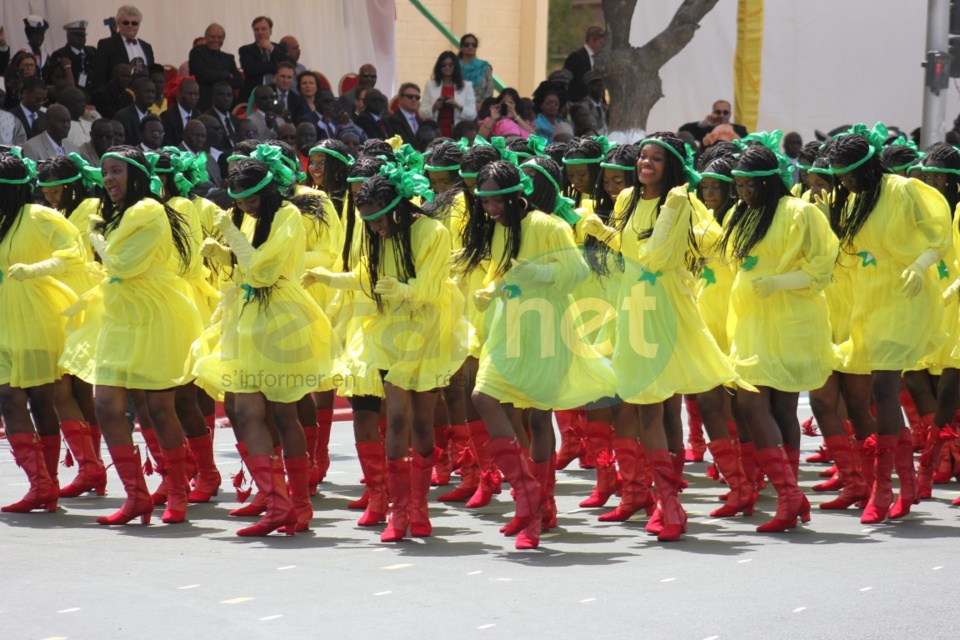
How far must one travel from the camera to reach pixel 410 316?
7.95 m

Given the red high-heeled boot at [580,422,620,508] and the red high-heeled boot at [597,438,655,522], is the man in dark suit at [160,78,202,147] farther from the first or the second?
the red high-heeled boot at [597,438,655,522]

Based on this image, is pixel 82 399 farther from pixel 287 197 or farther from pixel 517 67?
pixel 517 67

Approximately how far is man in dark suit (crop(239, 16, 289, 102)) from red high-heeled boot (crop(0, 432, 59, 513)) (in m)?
8.30

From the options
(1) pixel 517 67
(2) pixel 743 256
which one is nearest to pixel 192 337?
(2) pixel 743 256

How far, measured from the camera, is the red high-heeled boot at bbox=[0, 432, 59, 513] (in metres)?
8.59

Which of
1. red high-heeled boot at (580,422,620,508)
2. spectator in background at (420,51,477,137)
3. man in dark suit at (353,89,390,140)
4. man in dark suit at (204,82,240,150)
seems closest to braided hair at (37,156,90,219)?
red high-heeled boot at (580,422,620,508)

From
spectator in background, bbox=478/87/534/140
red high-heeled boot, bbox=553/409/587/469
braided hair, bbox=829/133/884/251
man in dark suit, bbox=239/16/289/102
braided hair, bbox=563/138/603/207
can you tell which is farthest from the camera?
spectator in background, bbox=478/87/534/140

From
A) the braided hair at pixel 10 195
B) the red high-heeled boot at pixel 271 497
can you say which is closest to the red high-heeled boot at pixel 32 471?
the braided hair at pixel 10 195

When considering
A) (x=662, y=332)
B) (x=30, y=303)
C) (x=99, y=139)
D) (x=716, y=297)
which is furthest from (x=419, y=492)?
(x=99, y=139)

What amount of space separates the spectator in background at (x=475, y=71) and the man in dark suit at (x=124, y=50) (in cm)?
414

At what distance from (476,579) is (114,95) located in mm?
9258

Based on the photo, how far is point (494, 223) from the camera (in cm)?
791

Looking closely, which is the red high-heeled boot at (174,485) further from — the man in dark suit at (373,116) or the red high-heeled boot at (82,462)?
the man in dark suit at (373,116)

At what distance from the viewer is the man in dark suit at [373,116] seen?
16.3 metres
